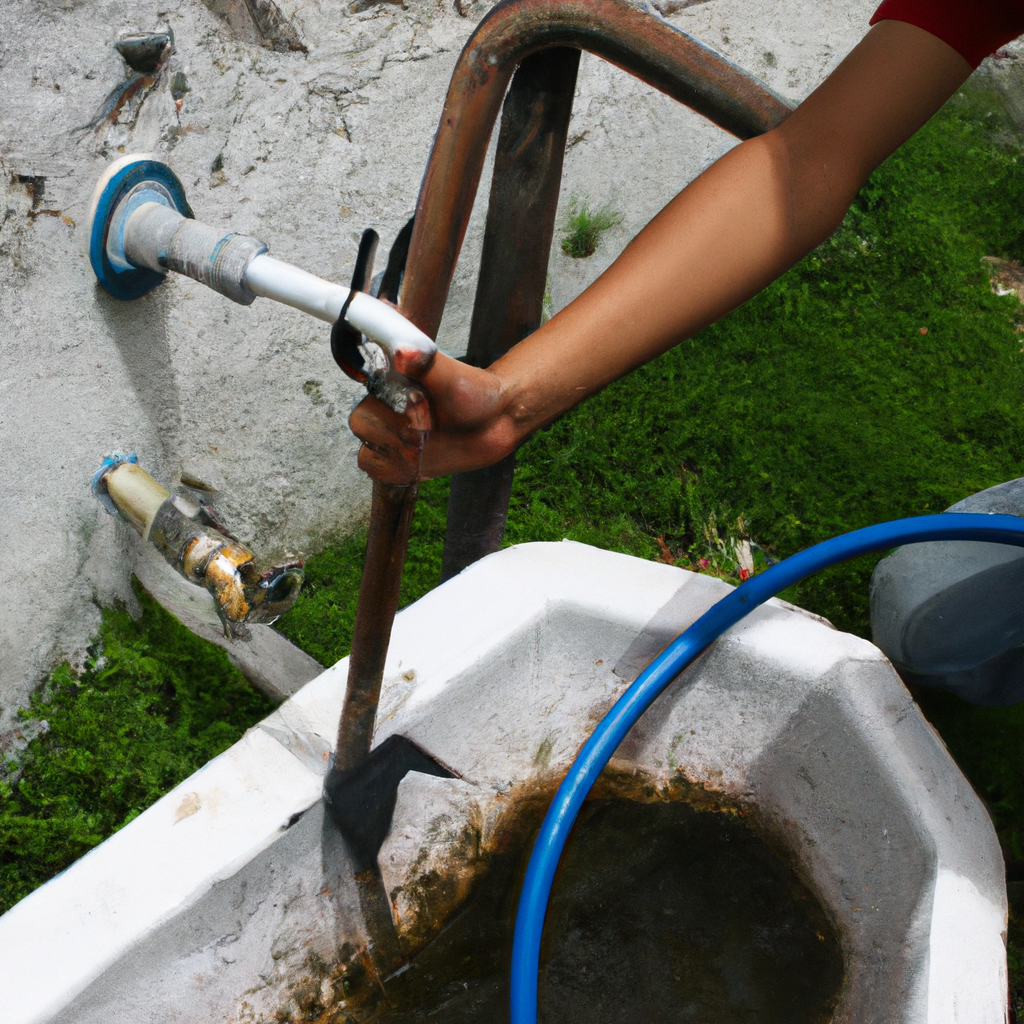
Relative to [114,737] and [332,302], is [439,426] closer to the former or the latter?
[332,302]

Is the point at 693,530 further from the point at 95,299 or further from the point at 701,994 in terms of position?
the point at 95,299

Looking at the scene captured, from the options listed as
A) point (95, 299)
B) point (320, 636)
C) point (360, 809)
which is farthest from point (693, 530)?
point (95, 299)

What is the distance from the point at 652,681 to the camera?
1.22m

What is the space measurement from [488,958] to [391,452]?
82 cm

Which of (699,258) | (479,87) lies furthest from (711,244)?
(479,87)

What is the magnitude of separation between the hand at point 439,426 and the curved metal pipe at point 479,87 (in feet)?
0.45

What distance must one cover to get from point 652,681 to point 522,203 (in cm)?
71

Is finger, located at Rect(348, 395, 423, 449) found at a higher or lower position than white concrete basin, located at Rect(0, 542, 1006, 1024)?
higher

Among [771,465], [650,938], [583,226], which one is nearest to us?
[650,938]

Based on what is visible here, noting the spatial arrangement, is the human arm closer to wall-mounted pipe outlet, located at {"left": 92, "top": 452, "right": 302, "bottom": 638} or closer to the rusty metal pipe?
the rusty metal pipe

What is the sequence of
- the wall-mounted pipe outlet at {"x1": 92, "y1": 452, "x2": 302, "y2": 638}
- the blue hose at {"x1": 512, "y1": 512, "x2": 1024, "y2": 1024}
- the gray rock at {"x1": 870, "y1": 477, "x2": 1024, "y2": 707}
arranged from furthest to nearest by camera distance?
the gray rock at {"x1": 870, "y1": 477, "x2": 1024, "y2": 707}
the wall-mounted pipe outlet at {"x1": 92, "y1": 452, "x2": 302, "y2": 638}
the blue hose at {"x1": 512, "y1": 512, "x2": 1024, "y2": 1024}

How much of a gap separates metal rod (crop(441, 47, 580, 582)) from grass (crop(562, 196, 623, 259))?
1.20 meters

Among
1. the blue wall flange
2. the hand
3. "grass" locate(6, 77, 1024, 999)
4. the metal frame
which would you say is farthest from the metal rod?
"grass" locate(6, 77, 1024, 999)

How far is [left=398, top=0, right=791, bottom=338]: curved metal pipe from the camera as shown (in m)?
1.00
